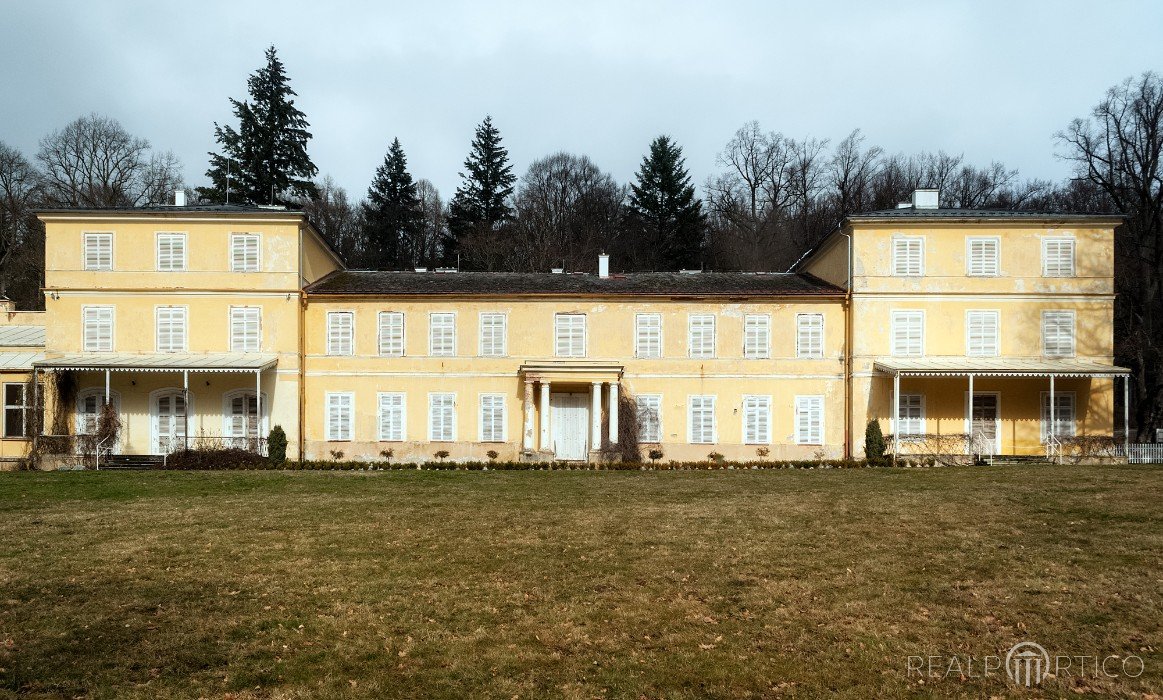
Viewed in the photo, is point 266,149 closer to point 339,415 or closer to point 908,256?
point 339,415

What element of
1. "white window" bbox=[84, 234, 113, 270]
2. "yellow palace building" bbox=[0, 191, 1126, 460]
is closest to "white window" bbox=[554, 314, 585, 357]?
"yellow palace building" bbox=[0, 191, 1126, 460]

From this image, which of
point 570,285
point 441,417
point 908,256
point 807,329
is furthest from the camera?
point 570,285

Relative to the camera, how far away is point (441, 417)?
24.5m

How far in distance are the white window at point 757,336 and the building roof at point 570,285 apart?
0.80 meters

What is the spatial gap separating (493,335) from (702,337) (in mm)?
6789

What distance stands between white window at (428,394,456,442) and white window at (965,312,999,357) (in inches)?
645

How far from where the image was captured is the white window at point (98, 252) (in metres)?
23.8

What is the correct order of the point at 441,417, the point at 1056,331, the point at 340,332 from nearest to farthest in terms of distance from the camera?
the point at 1056,331, the point at 441,417, the point at 340,332

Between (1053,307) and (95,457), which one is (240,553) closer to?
(95,457)

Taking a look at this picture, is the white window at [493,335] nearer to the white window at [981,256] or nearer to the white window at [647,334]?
the white window at [647,334]

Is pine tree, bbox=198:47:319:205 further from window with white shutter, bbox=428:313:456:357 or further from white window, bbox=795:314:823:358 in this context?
white window, bbox=795:314:823:358

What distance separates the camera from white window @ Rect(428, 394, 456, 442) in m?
24.4

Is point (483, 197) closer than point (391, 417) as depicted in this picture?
No

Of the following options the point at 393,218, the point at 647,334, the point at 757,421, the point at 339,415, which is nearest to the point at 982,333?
the point at 757,421
